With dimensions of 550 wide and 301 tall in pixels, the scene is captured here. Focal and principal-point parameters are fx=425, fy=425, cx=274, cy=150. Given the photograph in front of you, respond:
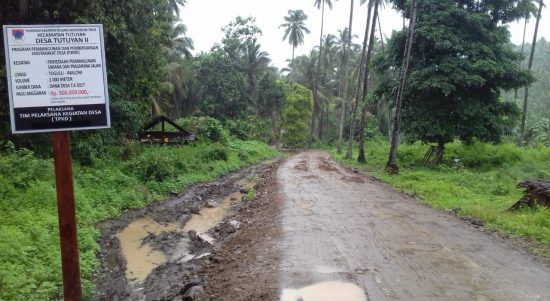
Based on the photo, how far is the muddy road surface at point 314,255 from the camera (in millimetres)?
5633

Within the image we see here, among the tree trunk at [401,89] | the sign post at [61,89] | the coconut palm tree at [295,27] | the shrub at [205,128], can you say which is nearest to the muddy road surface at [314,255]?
the sign post at [61,89]

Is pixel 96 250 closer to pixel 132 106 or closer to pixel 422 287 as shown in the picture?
pixel 422 287

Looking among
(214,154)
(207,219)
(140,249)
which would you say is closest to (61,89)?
(140,249)

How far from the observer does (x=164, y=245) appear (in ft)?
30.8

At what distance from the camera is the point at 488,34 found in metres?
20.5

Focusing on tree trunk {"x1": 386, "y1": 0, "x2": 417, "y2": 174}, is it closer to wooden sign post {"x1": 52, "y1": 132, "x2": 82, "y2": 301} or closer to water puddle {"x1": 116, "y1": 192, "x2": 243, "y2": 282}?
water puddle {"x1": 116, "y1": 192, "x2": 243, "y2": 282}

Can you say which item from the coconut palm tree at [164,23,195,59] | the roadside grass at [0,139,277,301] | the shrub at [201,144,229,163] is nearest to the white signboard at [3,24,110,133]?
the roadside grass at [0,139,277,301]

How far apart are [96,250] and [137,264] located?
0.94m

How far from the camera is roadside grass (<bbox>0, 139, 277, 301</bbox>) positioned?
6.21 m

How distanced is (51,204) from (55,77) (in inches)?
257

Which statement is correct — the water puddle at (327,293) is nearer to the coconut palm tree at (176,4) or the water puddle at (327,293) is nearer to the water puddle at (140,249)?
the water puddle at (140,249)

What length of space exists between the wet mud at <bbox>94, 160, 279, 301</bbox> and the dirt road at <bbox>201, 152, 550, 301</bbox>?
0.55 metres

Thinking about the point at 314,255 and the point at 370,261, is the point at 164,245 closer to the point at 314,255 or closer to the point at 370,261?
the point at 314,255

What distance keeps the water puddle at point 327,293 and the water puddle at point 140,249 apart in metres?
3.20
